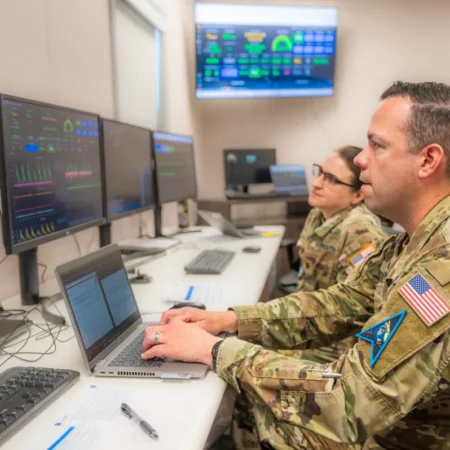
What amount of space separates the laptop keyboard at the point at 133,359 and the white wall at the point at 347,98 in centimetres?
314

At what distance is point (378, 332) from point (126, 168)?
4.50 feet

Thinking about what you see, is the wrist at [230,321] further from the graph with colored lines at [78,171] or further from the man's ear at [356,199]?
the man's ear at [356,199]

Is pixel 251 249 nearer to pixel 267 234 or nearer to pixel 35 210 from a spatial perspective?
→ pixel 267 234

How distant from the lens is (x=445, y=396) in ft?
2.86

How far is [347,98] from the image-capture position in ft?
13.2

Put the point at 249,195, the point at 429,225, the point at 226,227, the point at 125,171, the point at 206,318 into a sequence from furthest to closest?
1. the point at 249,195
2. the point at 226,227
3. the point at 125,171
4. the point at 206,318
5. the point at 429,225

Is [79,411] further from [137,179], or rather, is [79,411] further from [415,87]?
[137,179]

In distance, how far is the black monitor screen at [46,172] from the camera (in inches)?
43.4

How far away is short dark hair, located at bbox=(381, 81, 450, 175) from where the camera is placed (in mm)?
896

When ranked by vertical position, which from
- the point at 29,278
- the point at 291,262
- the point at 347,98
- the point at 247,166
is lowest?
the point at 291,262

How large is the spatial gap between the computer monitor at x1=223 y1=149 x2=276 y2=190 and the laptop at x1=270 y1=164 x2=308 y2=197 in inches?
4.1

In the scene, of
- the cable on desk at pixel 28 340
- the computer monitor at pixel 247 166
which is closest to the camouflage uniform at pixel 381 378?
the cable on desk at pixel 28 340

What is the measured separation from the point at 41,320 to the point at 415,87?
1055 mm

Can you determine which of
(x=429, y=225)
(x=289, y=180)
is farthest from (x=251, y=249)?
(x=289, y=180)
